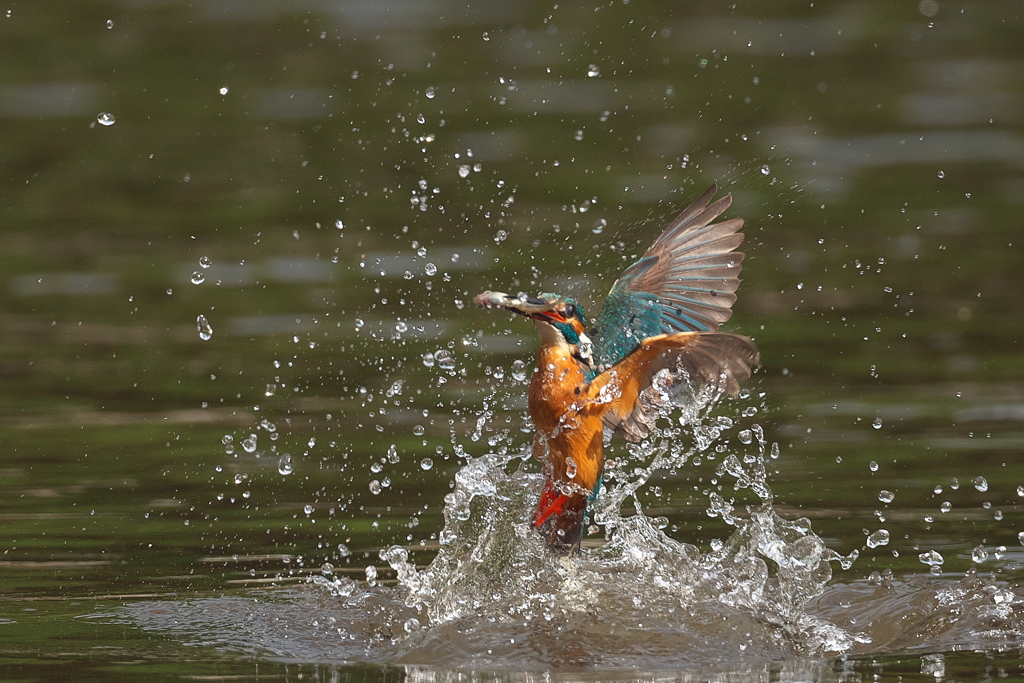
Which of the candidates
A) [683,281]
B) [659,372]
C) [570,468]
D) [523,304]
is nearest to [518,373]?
[683,281]

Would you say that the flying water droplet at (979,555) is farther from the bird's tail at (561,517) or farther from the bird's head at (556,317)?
the bird's head at (556,317)

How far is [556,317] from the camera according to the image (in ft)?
18.4

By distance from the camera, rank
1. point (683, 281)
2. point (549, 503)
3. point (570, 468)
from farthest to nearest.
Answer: point (683, 281) → point (549, 503) → point (570, 468)

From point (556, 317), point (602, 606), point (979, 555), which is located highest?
point (556, 317)

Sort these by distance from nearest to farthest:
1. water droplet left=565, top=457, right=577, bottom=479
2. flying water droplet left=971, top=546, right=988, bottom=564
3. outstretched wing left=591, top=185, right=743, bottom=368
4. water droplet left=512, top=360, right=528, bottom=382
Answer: water droplet left=565, top=457, right=577, bottom=479, outstretched wing left=591, top=185, right=743, bottom=368, flying water droplet left=971, top=546, right=988, bottom=564, water droplet left=512, top=360, right=528, bottom=382

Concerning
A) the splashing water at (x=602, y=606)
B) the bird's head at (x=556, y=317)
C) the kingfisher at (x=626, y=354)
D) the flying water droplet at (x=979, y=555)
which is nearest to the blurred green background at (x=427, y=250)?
Result: the flying water droplet at (x=979, y=555)

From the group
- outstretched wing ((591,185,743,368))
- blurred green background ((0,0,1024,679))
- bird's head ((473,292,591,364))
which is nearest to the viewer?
bird's head ((473,292,591,364))

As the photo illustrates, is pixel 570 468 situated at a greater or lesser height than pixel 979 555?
greater

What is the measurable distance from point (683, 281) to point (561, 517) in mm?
979

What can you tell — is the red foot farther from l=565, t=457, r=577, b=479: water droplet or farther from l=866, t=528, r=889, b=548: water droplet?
l=866, t=528, r=889, b=548: water droplet

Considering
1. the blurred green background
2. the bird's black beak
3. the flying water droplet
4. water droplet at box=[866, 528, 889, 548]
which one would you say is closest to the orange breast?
the bird's black beak

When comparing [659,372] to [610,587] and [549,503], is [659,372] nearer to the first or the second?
[549,503]

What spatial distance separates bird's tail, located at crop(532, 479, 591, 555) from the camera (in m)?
5.82

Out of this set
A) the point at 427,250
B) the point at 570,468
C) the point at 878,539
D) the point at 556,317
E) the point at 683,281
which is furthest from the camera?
the point at 427,250
